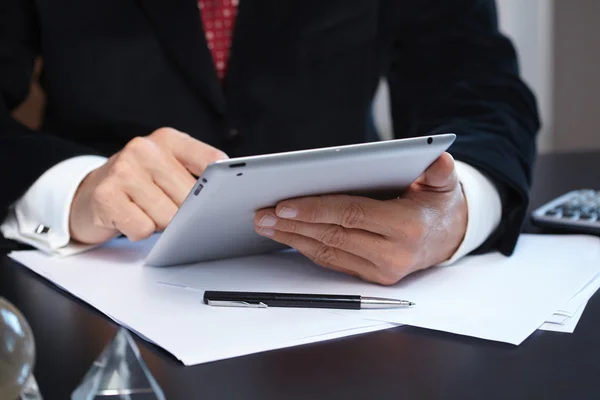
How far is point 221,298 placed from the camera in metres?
0.60

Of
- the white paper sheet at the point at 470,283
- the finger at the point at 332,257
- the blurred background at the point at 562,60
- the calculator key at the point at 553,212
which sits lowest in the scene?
the blurred background at the point at 562,60

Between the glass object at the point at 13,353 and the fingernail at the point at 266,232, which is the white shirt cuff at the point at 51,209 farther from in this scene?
the glass object at the point at 13,353

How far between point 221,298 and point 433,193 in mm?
235

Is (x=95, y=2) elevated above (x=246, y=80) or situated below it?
above

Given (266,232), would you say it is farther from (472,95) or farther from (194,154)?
(472,95)

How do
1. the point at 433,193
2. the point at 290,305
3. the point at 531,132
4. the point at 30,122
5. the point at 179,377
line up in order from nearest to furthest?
the point at 179,377 < the point at 290,305 < the point at 433,193 < the point at 531,132 < the point at 30,122

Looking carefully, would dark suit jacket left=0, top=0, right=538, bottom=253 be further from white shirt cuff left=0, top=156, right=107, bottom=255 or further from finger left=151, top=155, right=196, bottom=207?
finger left=151, top=155, right=196, bottom=207

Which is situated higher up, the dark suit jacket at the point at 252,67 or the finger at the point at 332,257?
the dark suit jacket at the point at 252,67

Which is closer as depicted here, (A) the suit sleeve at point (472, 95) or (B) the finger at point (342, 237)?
(B) the finger at point (342, 237)

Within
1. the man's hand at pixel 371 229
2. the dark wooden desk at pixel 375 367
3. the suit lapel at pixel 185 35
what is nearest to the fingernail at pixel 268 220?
the man's hand at pixel 371 229

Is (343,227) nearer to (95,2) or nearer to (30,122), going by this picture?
(95,2)

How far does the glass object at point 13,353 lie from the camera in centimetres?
36

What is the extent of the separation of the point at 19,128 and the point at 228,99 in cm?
31

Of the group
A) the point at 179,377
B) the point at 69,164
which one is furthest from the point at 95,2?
the point at 179,377
